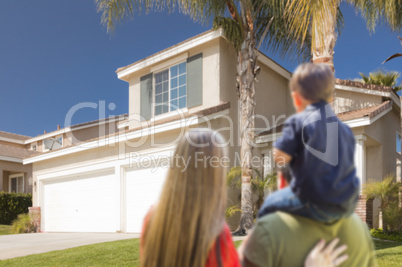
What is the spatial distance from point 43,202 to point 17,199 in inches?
225

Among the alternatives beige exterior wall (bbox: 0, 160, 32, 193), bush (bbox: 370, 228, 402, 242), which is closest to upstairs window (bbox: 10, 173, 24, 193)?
beige exterior wall (bbox: 0, 160, 32, 193)

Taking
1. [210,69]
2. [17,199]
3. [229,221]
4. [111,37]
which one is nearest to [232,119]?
[210,69]

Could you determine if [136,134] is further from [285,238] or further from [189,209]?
[285,238]

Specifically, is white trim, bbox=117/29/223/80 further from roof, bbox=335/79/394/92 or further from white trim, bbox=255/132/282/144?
roof, bbox=335/79/394/92

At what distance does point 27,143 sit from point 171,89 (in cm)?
2308

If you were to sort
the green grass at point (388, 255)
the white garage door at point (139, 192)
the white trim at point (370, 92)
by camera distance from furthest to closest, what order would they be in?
the white trim at point (370, 92)
the white garage door at point (139, 192)
the green grass at point (388, 255)

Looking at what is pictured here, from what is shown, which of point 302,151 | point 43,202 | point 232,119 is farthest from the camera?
point 43,202

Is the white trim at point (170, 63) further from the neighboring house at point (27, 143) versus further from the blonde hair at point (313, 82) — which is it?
the blonde hair at point (313, 82)

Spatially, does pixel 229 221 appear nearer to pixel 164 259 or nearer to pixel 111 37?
pixel 111 37

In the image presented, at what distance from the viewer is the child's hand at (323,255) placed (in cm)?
141

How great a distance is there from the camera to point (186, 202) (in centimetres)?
152

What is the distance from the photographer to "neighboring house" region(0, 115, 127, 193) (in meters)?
24.6

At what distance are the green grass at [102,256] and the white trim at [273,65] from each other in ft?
24.4

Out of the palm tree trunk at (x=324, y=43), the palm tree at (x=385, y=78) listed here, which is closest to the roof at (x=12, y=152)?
the palm tree at (x=385, y=78)
